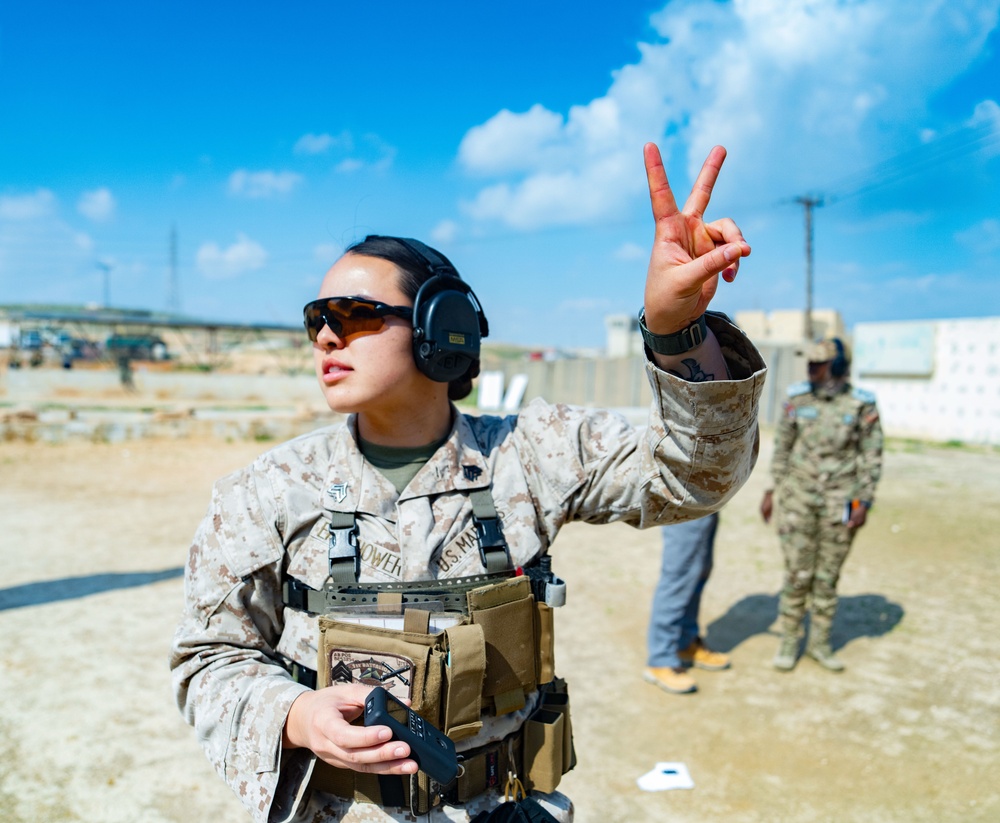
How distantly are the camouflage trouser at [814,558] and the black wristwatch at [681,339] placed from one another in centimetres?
421

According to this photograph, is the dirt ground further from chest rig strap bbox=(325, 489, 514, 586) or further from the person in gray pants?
chest rig strap bbox=(325, 489, 514, 586)

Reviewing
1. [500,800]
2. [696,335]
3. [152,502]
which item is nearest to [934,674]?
[500,800]

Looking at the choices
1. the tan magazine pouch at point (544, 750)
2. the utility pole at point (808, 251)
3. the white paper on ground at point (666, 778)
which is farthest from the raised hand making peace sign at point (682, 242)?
the utility pole at point (808, 251)

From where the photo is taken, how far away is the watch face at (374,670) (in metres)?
1.49

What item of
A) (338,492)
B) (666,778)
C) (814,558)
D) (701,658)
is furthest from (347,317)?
(814,558)

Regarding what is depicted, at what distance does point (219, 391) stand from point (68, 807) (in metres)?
26.2

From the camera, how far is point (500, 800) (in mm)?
1660

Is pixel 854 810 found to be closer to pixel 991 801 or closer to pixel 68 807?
pixel 991 801

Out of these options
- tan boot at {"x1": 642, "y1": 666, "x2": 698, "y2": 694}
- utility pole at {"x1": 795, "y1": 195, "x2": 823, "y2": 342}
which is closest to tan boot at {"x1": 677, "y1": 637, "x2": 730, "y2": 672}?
tan boot at {"x1": 642, "y1": 666, "x2": 698, "y2": 694}

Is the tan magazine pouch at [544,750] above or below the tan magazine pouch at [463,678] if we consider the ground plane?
below

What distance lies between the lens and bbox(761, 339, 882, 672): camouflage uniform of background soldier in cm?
501

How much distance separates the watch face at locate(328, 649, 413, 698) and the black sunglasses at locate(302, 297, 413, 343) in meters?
0.71

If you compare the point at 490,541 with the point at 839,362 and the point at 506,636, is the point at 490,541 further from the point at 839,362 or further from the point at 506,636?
the point at 839,362

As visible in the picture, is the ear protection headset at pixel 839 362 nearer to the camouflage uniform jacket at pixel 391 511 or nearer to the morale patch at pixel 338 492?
the camouflage uniform jacket at pixel 391 511
